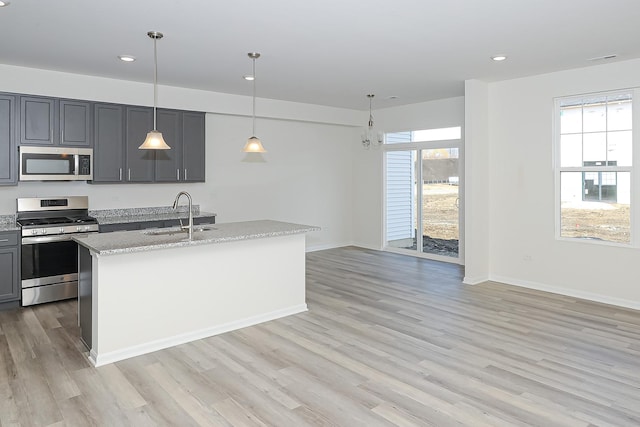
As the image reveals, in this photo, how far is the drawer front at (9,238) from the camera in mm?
4570

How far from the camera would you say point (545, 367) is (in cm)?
327

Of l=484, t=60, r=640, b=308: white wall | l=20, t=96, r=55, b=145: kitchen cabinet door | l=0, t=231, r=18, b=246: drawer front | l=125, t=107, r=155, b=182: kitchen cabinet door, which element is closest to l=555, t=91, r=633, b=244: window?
l=484, t=60, r=640, b=308: white wall

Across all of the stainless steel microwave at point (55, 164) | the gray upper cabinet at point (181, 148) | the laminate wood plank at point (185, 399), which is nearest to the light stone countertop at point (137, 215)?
the gray upper cabinet at point (181, 148)

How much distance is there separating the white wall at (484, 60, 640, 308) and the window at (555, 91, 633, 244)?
0.38ft

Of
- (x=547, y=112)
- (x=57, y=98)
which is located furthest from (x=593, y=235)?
(x=57, y=98)

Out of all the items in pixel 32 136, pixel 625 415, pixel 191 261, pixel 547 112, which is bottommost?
pixel 625 415

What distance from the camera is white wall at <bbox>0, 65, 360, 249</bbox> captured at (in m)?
5.30

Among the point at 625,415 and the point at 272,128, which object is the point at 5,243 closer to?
the point at 272,128

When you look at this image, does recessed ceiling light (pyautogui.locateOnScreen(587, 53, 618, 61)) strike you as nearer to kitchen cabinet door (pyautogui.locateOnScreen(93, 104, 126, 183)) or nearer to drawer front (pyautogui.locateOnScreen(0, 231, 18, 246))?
kitchen cabinet door (pyautogui.locateOnScreen(93, 104, 126, 183))

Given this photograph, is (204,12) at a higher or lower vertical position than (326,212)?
higher

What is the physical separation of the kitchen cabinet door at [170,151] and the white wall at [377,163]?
3678 mm

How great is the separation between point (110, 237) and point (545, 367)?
11.6 ft

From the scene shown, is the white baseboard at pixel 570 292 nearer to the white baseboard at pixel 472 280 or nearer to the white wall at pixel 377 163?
the white baseboard at pixel 472 280

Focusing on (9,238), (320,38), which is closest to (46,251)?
(9,238)
